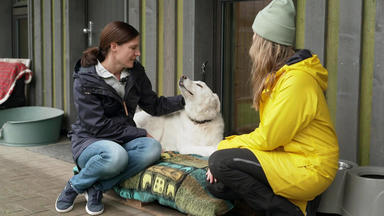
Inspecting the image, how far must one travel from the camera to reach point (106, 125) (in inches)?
145

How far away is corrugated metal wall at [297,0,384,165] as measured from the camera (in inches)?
142

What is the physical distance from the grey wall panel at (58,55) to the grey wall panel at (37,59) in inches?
16.5

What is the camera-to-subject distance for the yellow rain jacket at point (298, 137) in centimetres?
257

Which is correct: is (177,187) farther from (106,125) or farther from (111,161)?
(106,125)

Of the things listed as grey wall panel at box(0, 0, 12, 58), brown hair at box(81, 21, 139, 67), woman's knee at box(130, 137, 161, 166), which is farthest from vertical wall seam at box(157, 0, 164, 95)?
grey wall panel at box(0, 0, 12, 58)

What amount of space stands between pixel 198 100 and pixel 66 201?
4.75ft

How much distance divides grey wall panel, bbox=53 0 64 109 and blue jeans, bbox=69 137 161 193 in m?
3.73

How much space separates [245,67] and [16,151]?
3.38m

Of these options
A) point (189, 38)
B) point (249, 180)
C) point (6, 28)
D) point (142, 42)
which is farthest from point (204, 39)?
point (6, 28)

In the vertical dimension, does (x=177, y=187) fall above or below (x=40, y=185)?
above

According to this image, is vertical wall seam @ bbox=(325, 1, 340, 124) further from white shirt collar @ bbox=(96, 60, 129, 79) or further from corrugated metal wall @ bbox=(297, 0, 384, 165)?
white shirt collar @ bbox=(96, 60, 129, 79)

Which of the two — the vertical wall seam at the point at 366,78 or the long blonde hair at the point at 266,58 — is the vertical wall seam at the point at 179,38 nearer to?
the vertical wall seam at the point at 366,78

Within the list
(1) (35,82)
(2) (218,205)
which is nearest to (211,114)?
(2) (218,205)

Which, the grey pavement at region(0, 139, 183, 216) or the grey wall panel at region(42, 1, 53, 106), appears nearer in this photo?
the grey pavement at region(0, 139, 183, 216)
